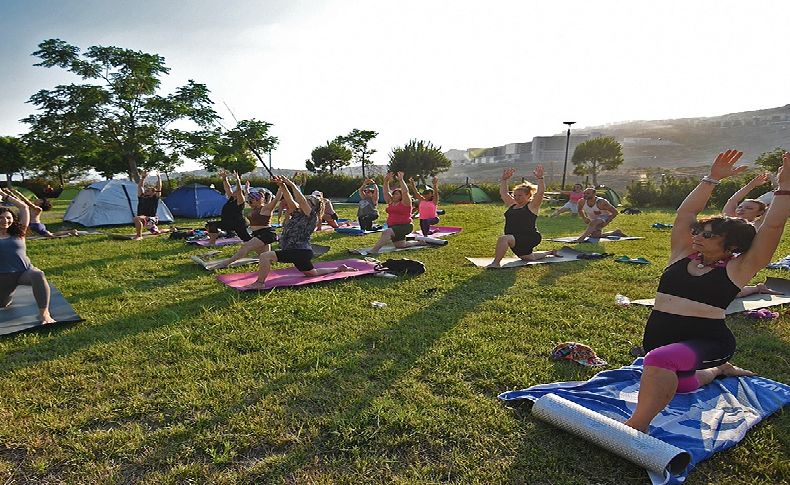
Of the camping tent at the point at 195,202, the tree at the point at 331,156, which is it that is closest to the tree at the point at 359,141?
the tree at the point at 331,156

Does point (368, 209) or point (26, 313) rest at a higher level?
point (368, 209)

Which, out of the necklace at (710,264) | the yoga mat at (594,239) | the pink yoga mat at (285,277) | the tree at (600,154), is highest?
the tree at (600,154)

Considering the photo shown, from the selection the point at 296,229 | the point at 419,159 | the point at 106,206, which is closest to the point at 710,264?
the point at 296,229

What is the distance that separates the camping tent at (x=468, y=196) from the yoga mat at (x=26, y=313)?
67.1 ft

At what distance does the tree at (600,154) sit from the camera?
4803 centimetres

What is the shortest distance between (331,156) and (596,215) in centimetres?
3353

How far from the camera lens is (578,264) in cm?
764

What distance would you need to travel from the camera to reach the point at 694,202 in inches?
121

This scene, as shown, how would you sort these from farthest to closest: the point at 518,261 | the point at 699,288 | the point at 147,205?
the point at 147,205 < the point at 518,261 < the point at 699,288

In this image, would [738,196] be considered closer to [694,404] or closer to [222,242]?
[694,404]

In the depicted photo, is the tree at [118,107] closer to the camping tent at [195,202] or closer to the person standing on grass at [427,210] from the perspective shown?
the camping tent at [195,202]

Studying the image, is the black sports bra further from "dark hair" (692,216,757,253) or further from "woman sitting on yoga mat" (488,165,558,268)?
"woman sitting on yoga mat" (488,165,558,268)

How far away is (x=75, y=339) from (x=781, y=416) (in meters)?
5.57

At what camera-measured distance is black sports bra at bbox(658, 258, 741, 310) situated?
108 inches
